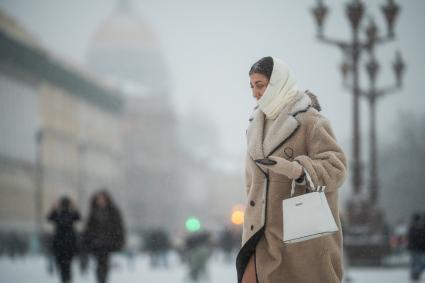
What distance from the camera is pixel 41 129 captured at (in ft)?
244

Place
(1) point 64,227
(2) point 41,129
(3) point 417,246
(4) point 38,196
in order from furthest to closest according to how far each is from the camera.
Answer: (2) point 41,129
(4) point 38,196
(3) point 417,246
(1) point 64,227

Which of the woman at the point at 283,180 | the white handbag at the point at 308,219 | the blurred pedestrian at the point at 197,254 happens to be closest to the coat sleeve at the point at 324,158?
the woman at the point at 283,180

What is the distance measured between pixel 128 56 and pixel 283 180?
5863 inches

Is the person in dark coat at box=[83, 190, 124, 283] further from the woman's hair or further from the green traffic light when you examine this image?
the woman's hair

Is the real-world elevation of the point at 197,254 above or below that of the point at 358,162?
below

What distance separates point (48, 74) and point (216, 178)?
118 metres

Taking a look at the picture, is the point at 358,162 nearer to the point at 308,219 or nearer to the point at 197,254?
the point at 197,254

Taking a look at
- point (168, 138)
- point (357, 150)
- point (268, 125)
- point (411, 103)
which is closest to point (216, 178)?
point (168, 138)

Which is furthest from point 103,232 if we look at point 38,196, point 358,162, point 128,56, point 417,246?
point 128,56

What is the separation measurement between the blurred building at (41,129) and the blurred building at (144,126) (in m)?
30.9

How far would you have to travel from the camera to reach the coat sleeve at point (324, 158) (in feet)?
17.4

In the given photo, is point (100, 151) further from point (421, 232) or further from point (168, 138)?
point (421, 232)

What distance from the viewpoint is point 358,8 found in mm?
23516

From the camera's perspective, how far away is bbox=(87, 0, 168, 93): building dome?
149 m
